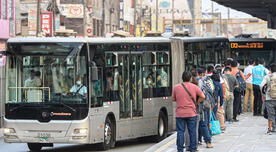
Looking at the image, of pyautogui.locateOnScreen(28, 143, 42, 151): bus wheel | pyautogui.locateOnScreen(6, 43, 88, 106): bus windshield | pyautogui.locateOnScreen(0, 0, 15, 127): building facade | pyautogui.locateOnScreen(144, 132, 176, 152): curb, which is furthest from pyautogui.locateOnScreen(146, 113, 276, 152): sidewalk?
pyautogui.locateOnScreen(0, 0, 15, 127): building facade

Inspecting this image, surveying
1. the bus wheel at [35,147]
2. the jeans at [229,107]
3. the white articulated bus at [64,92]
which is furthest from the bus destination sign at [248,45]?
the bus wheel at [35,147]

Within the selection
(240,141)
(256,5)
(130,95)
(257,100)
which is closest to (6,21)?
(256,5)

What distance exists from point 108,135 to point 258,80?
8754 mm

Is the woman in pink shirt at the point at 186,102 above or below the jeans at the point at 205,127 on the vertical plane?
above

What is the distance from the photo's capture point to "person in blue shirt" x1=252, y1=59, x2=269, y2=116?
87.1ft

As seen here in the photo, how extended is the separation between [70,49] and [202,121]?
3.72 metres

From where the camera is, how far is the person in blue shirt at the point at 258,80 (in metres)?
26.5

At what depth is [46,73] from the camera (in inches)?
723

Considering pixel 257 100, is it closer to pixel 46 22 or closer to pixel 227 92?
pixel 227 92

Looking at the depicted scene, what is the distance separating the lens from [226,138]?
19.3 m

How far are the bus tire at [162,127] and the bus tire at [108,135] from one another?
273 centimetres

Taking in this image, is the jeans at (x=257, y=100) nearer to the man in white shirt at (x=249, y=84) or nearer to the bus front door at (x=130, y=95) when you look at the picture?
the man in white shirt at (x=249, y=84)

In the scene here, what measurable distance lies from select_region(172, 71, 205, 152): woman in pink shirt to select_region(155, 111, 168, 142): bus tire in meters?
6.78

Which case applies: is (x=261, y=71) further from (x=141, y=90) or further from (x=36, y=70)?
(x=36, y=70)
